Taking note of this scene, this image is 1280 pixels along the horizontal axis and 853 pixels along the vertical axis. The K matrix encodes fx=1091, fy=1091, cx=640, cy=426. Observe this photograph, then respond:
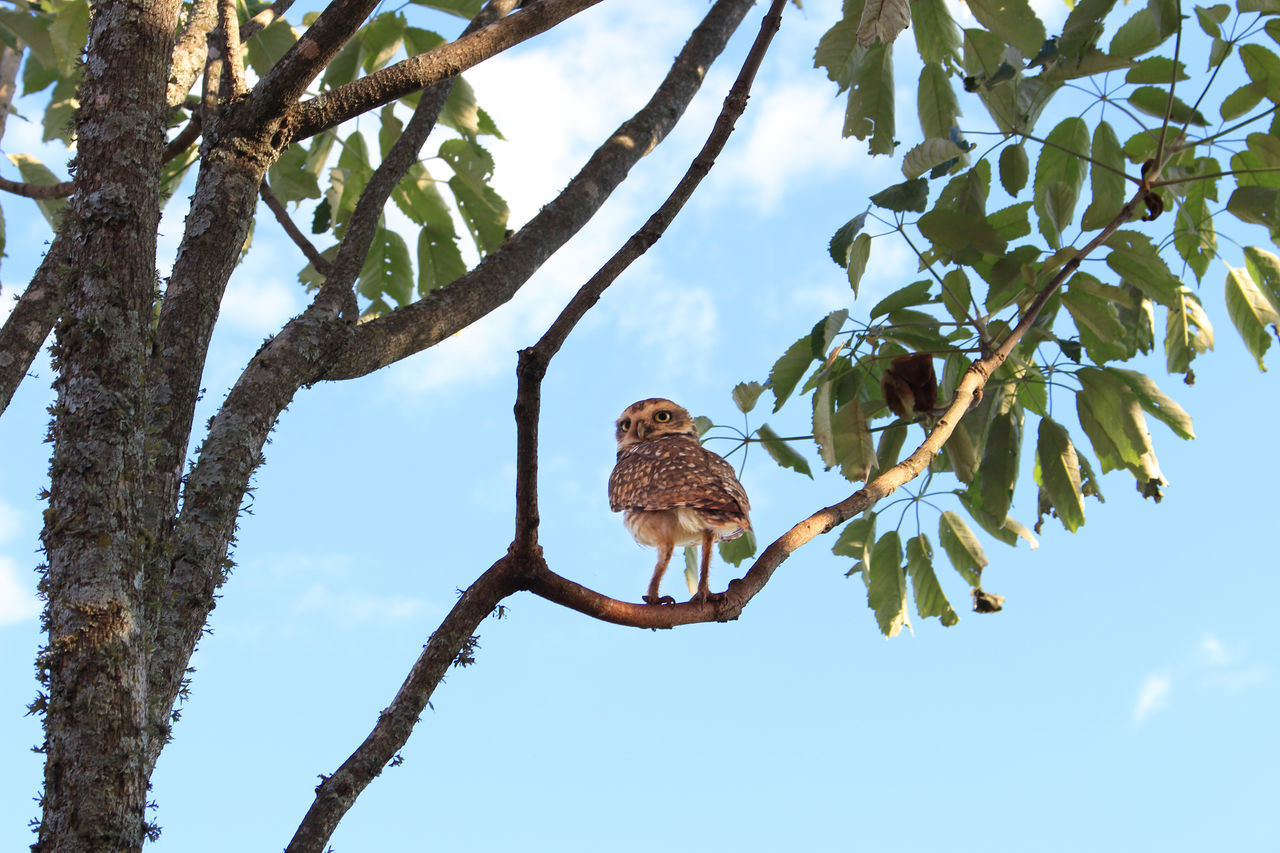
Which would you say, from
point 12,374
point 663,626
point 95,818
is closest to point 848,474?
point 663,626

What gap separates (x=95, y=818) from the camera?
2.09m

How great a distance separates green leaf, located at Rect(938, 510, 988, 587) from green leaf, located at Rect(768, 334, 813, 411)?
3.01ft

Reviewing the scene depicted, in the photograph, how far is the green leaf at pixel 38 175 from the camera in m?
5.04

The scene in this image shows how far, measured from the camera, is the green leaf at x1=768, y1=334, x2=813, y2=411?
371cm

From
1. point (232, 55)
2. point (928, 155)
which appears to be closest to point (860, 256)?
point (928, 155)

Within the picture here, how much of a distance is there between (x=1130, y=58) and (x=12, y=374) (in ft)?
11.9

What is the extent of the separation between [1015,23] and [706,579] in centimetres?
198

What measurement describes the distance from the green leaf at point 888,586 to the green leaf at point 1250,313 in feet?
4.74

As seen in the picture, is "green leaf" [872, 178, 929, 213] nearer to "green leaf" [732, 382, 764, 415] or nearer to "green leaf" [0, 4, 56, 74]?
"green leaf" [732, 382, 764, 415]

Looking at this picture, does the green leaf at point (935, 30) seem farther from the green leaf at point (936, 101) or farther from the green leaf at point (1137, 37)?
the green leaf at point (1137, 37)

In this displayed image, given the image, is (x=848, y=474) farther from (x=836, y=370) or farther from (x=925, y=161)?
(x=925, y=161)

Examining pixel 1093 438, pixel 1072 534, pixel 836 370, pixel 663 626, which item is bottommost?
pixel 663 626

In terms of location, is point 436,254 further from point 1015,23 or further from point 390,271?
point 1015,23

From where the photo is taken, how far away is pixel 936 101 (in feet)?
13.0
